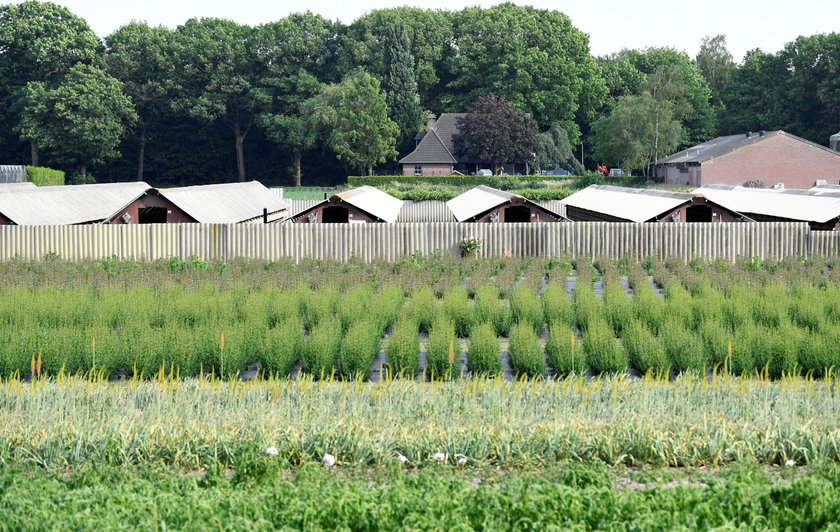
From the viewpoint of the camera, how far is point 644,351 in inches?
559

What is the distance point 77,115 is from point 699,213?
56.1 meters

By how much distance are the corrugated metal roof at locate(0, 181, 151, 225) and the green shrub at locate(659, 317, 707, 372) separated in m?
20.2

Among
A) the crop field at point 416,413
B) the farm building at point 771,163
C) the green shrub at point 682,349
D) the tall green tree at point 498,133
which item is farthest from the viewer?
the tall green tree at point 498,133

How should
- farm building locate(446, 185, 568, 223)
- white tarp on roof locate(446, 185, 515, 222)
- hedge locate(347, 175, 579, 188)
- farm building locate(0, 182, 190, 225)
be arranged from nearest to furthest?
farm building locate(0, 182, 190, 225) → farm building locate(446, 185, 568, 223) → white tarp on roof locate(446, 185, 515, 222) → hedge locate(347, 175, 579, 188)

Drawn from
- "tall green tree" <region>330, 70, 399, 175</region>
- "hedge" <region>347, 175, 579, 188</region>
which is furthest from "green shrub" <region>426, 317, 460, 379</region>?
"tall green tree" <region>330, 70, 399, 175</region>

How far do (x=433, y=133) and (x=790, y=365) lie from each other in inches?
2826

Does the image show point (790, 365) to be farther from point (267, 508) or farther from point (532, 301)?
point (267, 508)

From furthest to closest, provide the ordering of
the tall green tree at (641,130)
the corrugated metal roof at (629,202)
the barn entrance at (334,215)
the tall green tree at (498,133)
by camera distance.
→ the tall green tree at (498,133), the tall green tree at (641,130), the barn entrance at (334,215), the corrugated metal roof at (629,202)

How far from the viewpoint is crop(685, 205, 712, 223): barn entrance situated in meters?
32.2

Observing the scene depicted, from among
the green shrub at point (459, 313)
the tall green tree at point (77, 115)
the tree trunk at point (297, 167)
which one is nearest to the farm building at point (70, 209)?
the green shrub at point (459, 313)

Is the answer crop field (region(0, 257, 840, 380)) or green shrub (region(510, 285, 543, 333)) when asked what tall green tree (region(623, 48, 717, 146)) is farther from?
green shrub (region(510, 285, 543, 333))

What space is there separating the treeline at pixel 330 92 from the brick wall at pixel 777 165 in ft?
34.2

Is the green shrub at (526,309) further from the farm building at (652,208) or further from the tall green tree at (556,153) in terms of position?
the tall green tree at (556,153)

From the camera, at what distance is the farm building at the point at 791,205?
1214 inches
